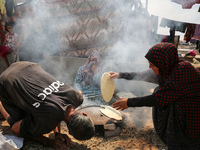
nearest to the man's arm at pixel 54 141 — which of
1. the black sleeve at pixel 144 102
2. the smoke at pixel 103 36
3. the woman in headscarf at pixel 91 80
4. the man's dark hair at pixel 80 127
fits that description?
the man's dark hair at pixel 80 127

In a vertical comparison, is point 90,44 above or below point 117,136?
above

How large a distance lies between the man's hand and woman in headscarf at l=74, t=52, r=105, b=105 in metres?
1.61

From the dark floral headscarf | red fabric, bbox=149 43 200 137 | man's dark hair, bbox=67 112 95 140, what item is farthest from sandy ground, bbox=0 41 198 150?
the dark floral headscarf

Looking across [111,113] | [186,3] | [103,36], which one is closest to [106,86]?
[111,113]

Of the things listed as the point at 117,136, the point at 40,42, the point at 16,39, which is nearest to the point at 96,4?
the point at 40,42

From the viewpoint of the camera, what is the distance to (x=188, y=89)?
2.08m

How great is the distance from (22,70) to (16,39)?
3303 mm

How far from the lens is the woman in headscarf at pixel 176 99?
2080mm

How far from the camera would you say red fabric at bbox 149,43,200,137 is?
207 cm

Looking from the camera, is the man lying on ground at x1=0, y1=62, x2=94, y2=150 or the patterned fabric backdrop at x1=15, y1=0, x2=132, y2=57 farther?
the patterned fabric backdrop at x1=15, y1=0, x2=132, y2=57

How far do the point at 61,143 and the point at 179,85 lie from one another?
73.3 inches

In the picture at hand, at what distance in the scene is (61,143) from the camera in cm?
247

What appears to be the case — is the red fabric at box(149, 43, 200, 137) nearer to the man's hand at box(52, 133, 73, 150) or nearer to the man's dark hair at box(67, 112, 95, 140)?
the man's dark hair at box(67, 112, 95, 140)

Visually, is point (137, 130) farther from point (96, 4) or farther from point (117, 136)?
point (96, 4)
